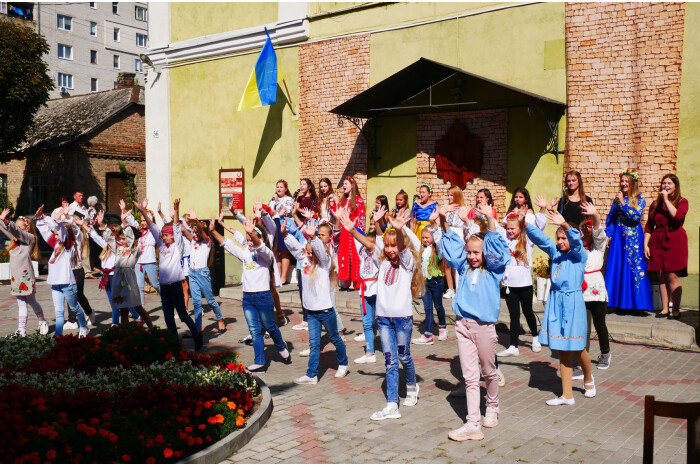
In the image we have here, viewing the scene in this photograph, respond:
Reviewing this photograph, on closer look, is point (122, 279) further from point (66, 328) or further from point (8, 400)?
point (8, 400)

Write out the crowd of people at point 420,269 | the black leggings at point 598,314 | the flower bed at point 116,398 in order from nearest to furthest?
the flower bed at point 116,398, the crowd of people at point 420,269, the black leggings at point 598,314

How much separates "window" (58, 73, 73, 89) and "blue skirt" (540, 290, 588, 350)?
54.7 metres

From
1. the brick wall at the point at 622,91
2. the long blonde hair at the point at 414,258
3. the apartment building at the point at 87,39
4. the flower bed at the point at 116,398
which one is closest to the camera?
the flower bed at the point at 116,398

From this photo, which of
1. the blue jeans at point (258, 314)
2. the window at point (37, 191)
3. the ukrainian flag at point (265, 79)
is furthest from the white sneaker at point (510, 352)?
the window at point (37, 191)

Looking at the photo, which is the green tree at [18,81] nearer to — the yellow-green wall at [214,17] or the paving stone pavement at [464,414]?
the yellow-green wall at [214,17]

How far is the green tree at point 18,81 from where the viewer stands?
27594mm

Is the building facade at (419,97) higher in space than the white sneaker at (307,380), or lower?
higher

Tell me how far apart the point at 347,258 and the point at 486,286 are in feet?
25.6

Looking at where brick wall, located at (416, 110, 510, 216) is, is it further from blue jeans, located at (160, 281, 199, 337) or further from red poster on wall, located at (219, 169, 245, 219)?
blue jeans, located at (160, 281, 199, 337)

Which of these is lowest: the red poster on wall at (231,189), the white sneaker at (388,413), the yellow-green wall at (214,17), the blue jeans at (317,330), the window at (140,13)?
the white sneaker at (388,413)

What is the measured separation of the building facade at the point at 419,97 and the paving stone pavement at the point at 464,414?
13.7ft

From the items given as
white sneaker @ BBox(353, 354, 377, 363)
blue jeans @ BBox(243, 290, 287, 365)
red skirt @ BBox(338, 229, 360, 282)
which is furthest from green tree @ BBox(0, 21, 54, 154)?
white sneaker @ BBox(353, 354, 377, 363)

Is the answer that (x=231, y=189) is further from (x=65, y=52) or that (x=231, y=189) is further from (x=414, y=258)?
(x=65, y=52)

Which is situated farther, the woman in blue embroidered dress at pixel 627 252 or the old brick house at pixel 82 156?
the old brick house at pixel 82 156
